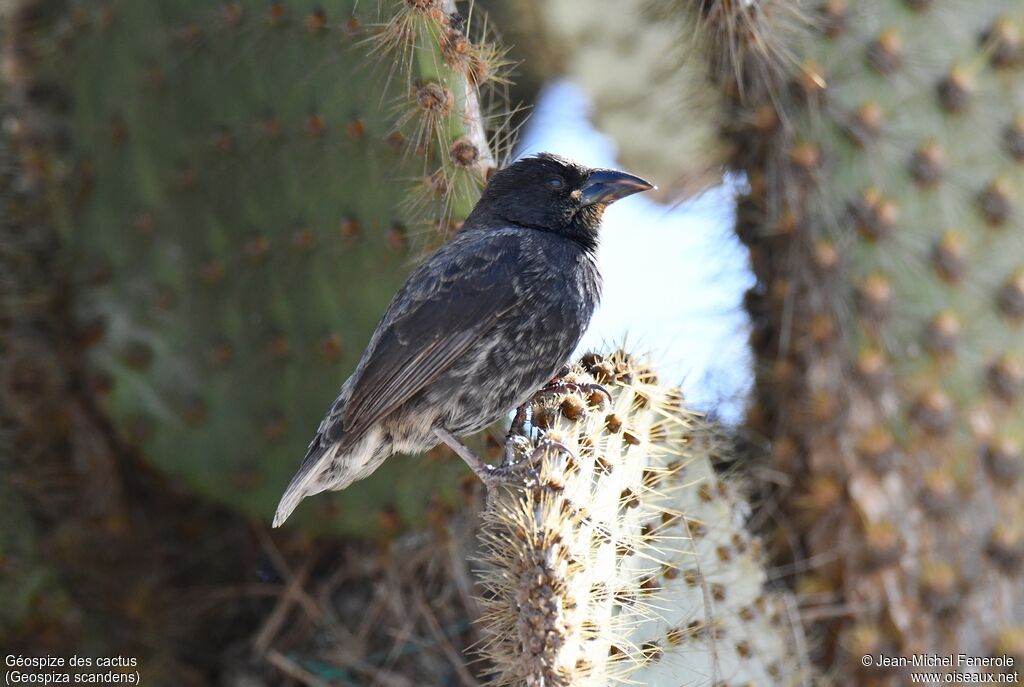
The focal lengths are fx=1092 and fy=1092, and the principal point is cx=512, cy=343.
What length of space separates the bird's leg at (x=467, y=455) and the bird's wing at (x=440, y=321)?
0.43 feet

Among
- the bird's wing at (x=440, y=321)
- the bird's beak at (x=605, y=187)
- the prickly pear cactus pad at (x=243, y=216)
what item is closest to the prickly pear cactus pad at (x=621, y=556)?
the bird's wing at (x=440, y=321)

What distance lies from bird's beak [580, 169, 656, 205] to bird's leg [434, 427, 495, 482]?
2.37 feet

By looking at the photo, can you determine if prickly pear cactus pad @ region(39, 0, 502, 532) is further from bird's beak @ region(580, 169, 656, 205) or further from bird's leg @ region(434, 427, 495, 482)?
bird's beak @ region(580, 169, 656, 205)

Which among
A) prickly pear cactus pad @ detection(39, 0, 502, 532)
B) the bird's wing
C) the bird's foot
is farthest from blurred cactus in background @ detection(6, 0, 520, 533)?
the bird's foot

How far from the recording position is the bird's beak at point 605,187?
9.45 feet

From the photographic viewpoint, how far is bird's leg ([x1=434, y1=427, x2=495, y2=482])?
2469 millimetres

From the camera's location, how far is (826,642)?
3.15 m

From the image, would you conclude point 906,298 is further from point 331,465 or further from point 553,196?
point 331,465

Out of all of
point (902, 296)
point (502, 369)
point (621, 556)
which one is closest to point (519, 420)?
point (502, 369)

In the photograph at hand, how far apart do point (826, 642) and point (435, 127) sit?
6.15 ft

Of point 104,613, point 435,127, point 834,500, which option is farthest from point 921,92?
point 104,613

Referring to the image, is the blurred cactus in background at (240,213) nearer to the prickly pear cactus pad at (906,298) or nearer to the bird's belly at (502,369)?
the bird's belly at (502,369)

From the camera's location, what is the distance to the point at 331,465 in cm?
273

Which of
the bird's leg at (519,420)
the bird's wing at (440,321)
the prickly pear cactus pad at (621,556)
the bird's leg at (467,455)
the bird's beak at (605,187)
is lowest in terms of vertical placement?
the prickly pear cactus pad at (621,556)
